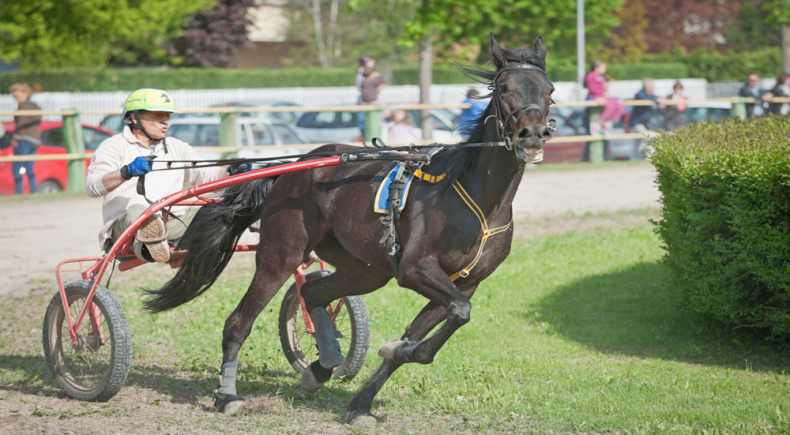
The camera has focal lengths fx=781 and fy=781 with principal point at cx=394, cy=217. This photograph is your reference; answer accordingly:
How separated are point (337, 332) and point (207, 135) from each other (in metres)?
10.6

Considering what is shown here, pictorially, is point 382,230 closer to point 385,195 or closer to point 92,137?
point 385,195

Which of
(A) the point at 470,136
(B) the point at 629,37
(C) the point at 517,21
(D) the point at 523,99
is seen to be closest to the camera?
(D) the point at 523,99

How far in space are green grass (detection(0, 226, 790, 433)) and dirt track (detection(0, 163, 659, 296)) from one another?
1.55 metres

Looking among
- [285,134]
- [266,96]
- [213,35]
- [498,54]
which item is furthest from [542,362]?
[213,35]

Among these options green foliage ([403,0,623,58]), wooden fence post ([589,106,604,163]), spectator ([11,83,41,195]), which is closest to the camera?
spectator ([11,83,41,195])

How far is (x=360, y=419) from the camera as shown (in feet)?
14.5

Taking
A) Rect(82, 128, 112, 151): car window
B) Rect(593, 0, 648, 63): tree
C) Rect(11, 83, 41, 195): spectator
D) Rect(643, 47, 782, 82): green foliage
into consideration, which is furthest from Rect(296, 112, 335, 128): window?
Rect(643, 47, 782, 82): green foliage

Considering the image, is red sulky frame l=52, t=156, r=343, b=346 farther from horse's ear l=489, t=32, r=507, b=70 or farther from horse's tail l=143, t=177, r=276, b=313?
horse's ear l=489, t=32, r=507, b=70

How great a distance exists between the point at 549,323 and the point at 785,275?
2.02 m

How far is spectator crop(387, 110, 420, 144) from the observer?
1539 centimetres

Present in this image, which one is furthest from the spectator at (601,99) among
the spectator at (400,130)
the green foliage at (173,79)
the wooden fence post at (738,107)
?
the green foliage at (173,79)

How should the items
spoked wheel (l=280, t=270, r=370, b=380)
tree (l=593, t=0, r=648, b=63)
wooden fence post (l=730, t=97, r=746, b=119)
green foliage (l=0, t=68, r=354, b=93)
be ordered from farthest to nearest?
tree (l=593, t=0, r=648, b=63)
green foliage (l=0, t=68, r=354, b=93)
wooden fence post (l=730, t=97, r=746, b=119)
spoked wheel (l=280, t=270, r=370, b=380)

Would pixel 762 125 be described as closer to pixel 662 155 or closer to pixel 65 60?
pixel 662 155

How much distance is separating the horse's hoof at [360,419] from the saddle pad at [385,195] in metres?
1.16
